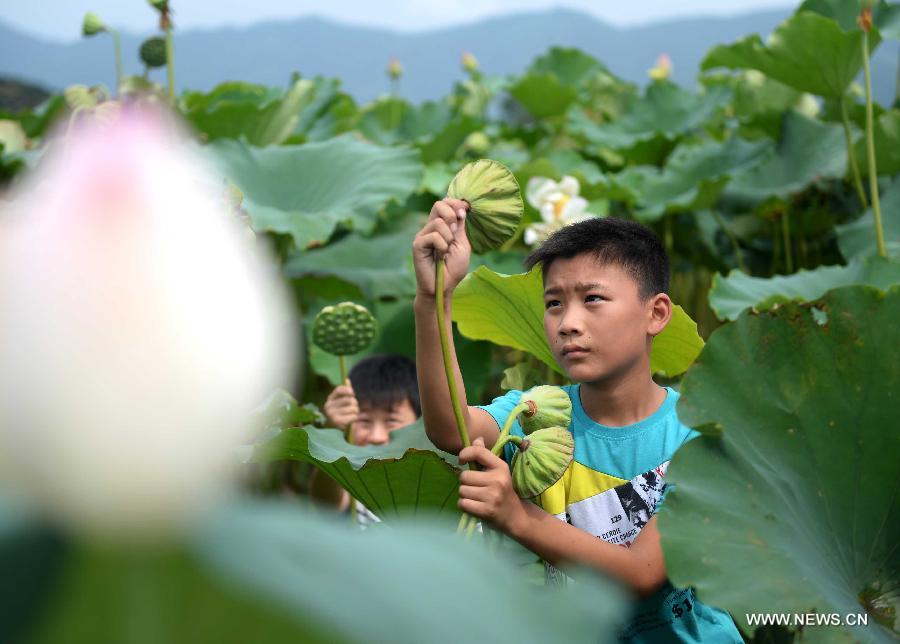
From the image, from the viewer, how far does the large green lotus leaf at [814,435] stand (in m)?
0.83

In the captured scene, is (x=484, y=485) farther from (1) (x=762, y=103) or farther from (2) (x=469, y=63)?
(2) (x=469, y=63)

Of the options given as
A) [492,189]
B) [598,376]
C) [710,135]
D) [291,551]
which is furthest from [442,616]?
[710,135]

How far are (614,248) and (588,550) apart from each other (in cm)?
29

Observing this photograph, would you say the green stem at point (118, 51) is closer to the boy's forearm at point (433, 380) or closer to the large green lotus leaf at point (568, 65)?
the boy's forearm at point (433, 380)

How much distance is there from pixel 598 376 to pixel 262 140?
6.02 ft

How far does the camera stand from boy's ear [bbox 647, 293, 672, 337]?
994mm

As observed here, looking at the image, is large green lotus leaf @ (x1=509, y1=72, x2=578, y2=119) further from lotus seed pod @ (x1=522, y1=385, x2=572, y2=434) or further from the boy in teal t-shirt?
lotus seed pod @ (x1=522, y1=385, x2=572, y2=434)

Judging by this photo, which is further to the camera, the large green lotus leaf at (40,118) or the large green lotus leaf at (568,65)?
the large green lotus leaf at (568,65)

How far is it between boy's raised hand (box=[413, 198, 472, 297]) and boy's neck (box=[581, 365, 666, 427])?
0.27m

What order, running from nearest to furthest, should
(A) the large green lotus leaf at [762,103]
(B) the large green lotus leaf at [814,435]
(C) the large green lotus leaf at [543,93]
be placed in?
(B) the large green lotus leaf at [814,435]
(A) the large green lotus leaf at [762,103]
(C) the large green lotus leaf at [543,93]

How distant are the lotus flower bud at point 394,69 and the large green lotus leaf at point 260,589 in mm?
4147

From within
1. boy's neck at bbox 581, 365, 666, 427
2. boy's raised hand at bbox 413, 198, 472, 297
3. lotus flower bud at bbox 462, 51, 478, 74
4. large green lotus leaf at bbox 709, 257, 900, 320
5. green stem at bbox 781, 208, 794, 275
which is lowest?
green stem at bbox 781, 208, 794, 275

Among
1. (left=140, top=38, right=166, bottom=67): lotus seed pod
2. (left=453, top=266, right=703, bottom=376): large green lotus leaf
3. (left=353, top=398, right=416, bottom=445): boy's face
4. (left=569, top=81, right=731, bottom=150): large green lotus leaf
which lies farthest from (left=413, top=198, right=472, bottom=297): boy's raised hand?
(left=569, top=81, right=731, bottom=150): large green lotus leaf

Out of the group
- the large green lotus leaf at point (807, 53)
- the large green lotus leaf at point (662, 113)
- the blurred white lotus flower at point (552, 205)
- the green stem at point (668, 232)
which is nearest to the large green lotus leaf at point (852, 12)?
the large green lotus leaf at point (807, 53)
